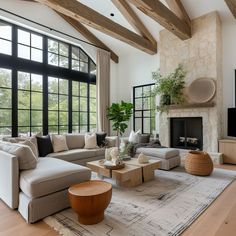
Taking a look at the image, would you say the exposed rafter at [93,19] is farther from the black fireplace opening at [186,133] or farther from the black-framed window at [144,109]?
the black fireplace opening at [186,133]

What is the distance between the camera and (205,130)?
5.09 m

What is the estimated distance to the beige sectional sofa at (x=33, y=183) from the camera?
84.5 inches

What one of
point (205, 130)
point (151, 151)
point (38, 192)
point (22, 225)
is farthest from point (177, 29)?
point (22, 225)

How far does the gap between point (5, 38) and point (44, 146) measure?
3.01 m

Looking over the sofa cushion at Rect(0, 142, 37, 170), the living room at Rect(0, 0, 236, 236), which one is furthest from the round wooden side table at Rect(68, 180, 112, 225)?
the sofa cushion at Rect(0, 142, 37, 170)

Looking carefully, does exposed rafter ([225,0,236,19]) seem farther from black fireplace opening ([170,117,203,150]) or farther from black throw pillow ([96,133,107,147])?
black throw pillow ([96,133,107,147])

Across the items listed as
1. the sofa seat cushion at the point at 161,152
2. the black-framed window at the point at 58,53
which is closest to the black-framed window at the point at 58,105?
the black-framed window at the point at 58,53

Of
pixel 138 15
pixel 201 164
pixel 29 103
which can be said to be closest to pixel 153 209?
pixel 201 164

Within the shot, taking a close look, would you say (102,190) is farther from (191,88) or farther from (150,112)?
(150,112)

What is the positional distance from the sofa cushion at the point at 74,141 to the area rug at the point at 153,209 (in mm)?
1965

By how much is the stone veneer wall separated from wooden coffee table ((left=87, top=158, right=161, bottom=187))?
229 cm

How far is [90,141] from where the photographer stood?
4.83m

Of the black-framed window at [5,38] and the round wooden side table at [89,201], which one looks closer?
the round wooden side table at [89,201]

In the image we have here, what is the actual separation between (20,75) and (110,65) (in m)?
3.29
